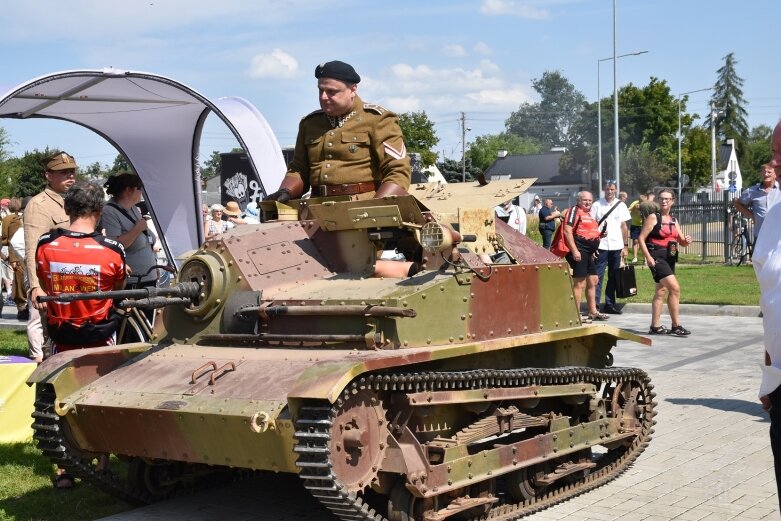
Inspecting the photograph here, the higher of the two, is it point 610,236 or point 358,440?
point 610,236

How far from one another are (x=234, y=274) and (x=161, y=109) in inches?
246

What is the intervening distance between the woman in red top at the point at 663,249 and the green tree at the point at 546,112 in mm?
130810

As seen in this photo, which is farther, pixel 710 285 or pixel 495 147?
pixel 495 147

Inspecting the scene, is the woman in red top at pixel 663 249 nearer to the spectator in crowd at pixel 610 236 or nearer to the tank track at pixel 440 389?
the spectator in crowd at pixel 610 236

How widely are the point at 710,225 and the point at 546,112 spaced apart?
123108 mm

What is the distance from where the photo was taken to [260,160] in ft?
42.4

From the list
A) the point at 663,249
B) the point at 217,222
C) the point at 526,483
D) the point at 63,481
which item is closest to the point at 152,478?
the point at 63,481

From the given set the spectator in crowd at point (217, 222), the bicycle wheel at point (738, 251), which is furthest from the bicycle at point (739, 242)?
the spectator in crowd at point (217, 222)

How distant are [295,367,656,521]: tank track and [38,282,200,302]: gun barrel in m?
1.65

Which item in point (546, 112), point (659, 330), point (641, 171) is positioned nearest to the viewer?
point (659, 330)

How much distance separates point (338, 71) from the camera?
318 inches

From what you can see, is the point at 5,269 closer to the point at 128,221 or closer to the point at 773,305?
the point at 128,221

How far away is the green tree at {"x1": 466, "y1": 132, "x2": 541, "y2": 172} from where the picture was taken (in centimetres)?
11334

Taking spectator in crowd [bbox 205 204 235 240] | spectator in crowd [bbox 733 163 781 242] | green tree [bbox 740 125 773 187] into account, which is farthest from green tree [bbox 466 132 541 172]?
spectator in crowd [bbox 733 163 781 242]
